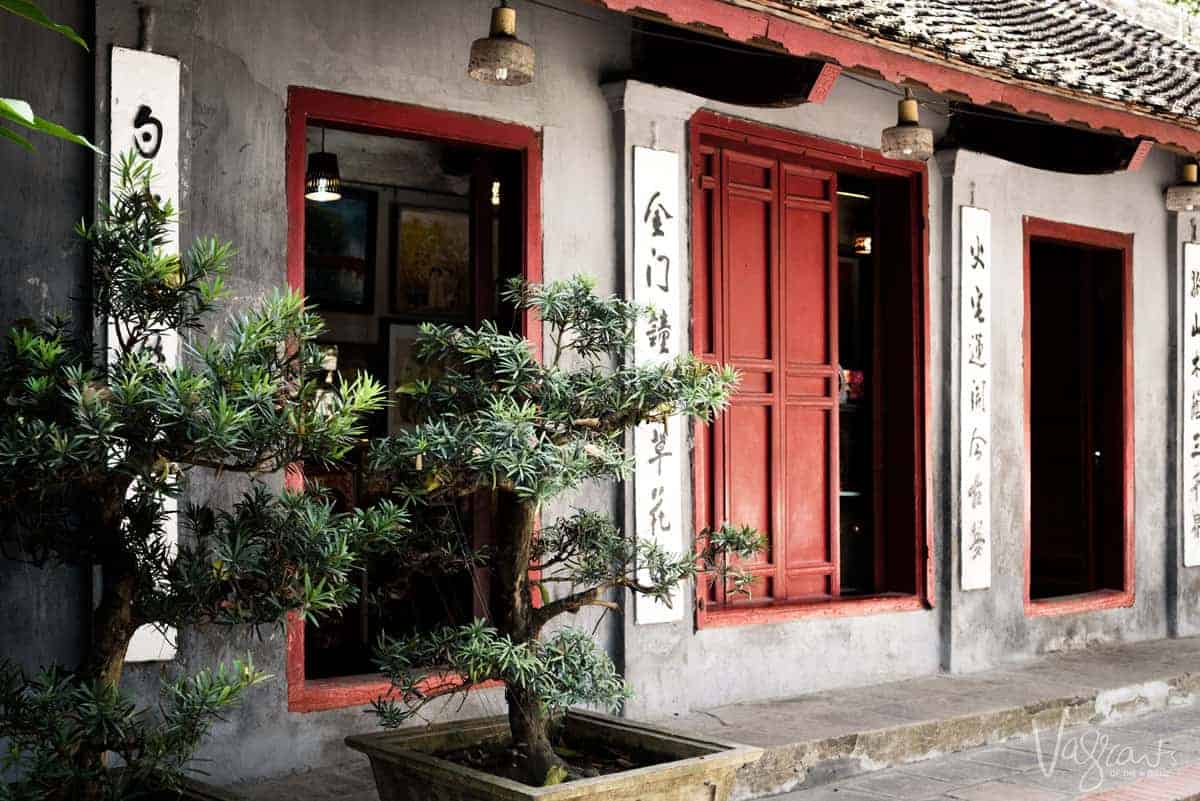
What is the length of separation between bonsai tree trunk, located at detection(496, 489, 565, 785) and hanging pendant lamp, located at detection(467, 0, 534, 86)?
1.80 meters

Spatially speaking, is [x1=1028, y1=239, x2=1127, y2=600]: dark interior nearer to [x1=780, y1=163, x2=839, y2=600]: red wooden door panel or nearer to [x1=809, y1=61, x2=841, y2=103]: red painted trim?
[x1=780, y1=163, x2=839, y2=600]: red wooden door panel

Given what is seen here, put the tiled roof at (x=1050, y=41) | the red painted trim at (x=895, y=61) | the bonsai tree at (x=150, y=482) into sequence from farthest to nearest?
the tiled roof at (x=1050, y=41) → the red painted trim at (x=895, y=61) → the bonsai tree at (x=150, y=482)

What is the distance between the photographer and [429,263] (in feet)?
28.5

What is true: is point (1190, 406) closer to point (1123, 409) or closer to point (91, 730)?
point (1123, 409)

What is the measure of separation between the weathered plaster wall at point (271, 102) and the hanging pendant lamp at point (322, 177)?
1.97 metres

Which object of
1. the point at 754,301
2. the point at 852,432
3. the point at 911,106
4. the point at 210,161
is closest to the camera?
the point at 210,161

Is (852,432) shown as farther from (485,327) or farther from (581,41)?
(485,327)

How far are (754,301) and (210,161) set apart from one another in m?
3.36

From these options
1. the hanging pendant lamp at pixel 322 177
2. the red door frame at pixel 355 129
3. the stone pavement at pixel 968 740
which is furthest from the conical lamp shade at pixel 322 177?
the stone pavement at pixel 968 740

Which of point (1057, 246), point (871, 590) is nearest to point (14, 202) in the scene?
point (871, 590)

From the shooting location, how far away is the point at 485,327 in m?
4.54

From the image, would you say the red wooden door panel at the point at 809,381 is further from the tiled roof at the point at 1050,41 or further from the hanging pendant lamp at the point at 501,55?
the hanging pendant lamp at the point at 501,55

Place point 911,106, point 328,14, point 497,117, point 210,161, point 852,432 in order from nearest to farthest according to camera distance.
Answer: point 210,161 < point 328,14 < point 497,117 < point 911,106 < point 852,432

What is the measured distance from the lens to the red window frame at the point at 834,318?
277 inches
